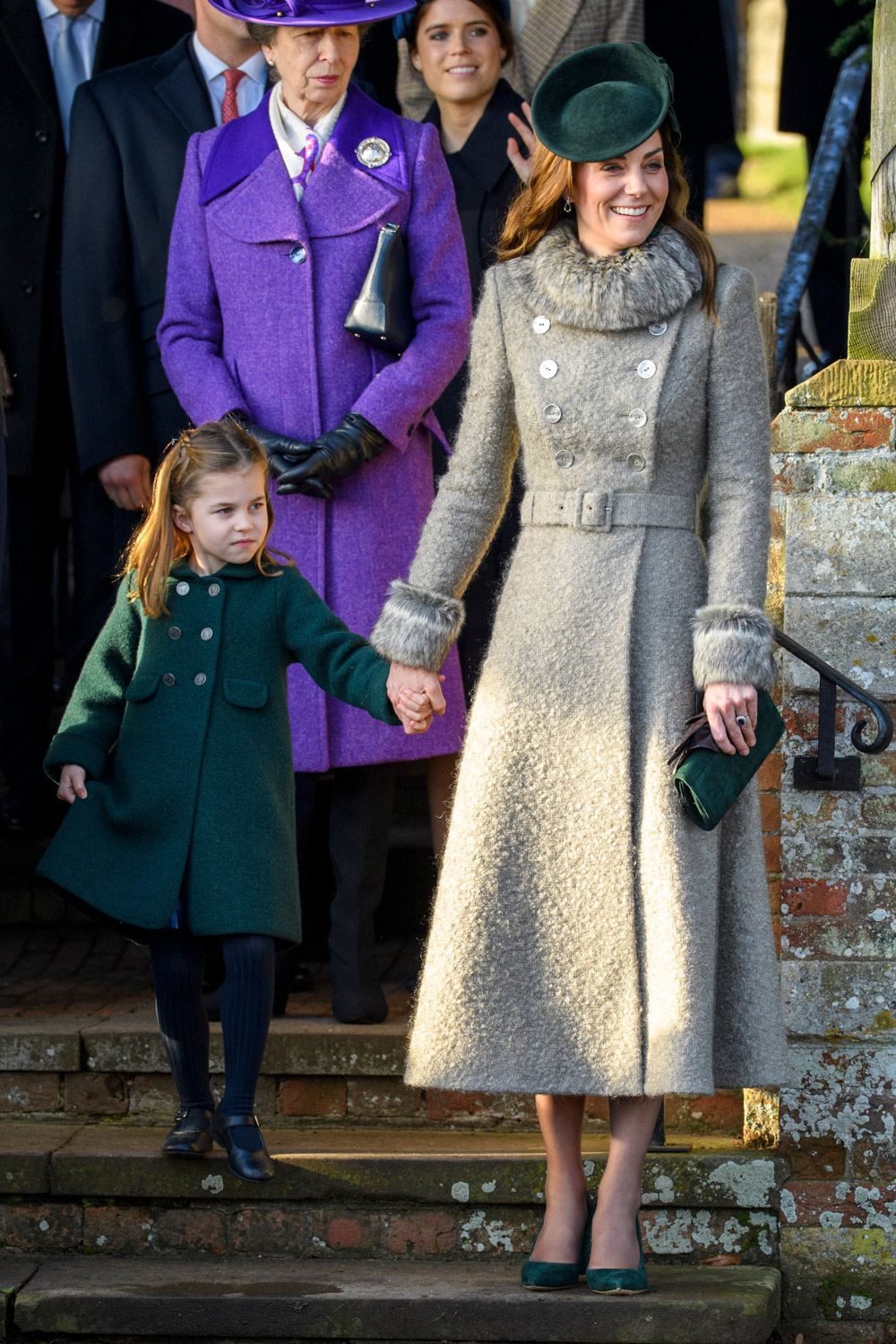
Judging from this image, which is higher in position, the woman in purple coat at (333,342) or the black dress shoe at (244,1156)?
the woman in purple coat at (333,342)

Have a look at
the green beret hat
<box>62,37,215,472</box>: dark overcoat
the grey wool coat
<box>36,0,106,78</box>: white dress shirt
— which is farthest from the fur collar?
<box>36,0,106,78</box>: white dress shirt

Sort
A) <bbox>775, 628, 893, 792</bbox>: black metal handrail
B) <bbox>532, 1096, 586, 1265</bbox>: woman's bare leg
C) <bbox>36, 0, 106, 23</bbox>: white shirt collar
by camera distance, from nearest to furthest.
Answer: <bbox>532, 1096, 586, 1265</bbox>: woman's bare leg → <bbox>775, 628, 893, 792</bbox>: black metal handrail → <bbox>36, 0, 106, 23</bbox>: white shirt collar

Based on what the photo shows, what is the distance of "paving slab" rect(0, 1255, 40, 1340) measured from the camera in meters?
3.34

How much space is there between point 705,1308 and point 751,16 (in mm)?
15331

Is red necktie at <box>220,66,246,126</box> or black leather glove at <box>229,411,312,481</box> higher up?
red necktie at <box>220,66,246,126</box>

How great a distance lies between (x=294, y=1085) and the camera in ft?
12.9

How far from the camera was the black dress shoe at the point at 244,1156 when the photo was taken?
10.7ft

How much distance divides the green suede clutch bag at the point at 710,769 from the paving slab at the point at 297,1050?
3.74 feet

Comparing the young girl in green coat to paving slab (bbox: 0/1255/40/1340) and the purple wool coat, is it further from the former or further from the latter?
the purple wool coat

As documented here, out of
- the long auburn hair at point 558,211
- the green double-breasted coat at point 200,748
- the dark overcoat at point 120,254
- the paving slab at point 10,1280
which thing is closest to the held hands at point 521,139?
the dark overcoat at point 120,254

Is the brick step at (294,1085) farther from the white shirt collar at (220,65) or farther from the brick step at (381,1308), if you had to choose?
the white shirt collar at (220,65)

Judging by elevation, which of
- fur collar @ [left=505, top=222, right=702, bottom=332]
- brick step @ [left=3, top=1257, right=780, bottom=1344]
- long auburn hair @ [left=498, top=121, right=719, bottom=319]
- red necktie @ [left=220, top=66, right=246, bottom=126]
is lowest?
brick step @ [left=3, top=1257, right=780, bottom=1344]

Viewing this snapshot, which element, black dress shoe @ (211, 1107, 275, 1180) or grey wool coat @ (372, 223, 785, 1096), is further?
black dress shoe @ (211, 1107, 275, 1180)

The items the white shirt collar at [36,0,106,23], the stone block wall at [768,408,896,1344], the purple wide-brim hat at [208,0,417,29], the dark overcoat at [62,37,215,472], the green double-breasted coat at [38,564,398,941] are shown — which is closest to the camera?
the green double-breasted coat at [38,564,398,941]
